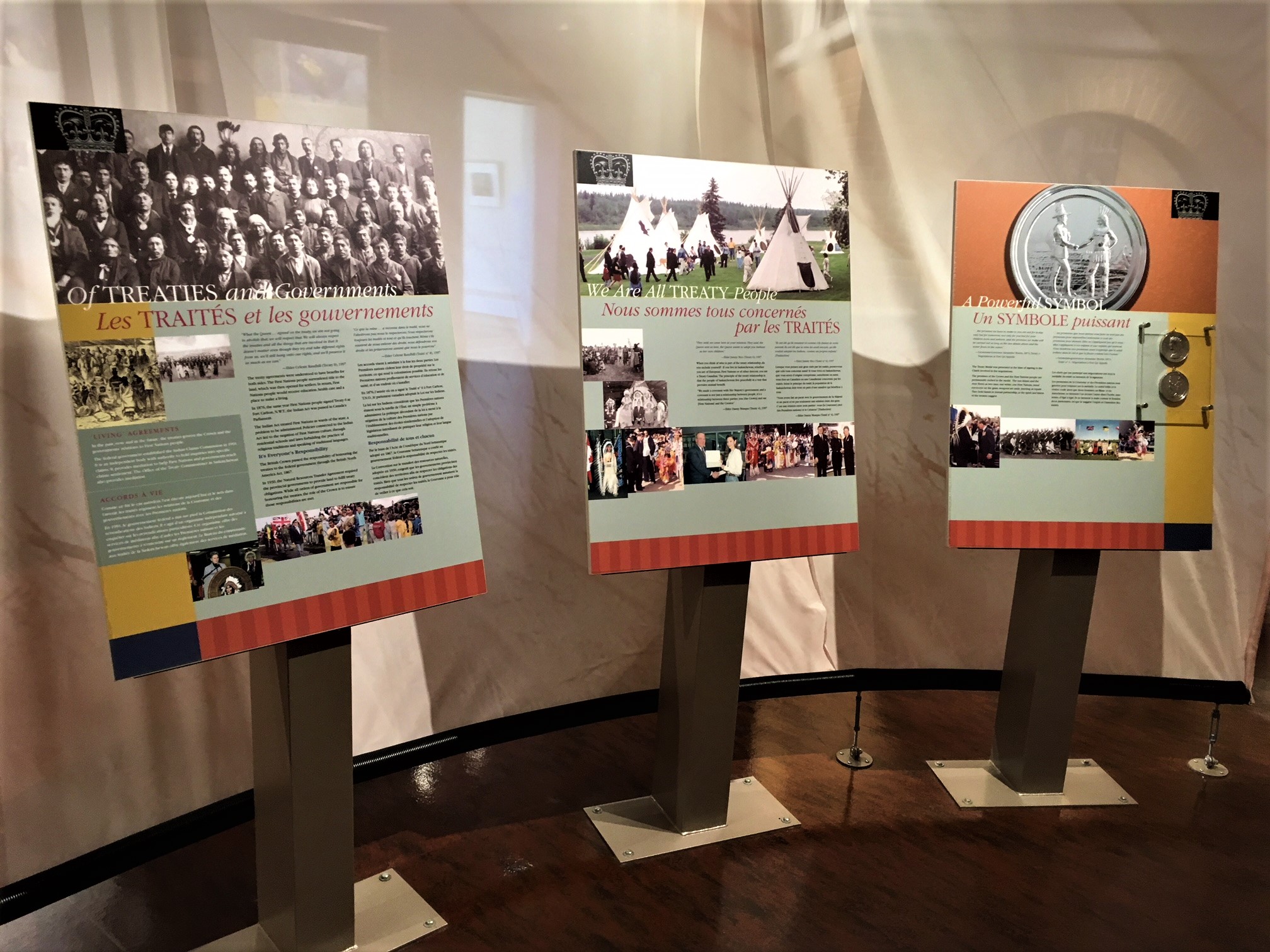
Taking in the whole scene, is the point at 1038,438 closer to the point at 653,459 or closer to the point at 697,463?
the point at 697,463

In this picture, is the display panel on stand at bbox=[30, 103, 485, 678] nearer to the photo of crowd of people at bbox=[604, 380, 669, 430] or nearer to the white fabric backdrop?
the photo of crowd of people at bbox=[604, 380, 669, 430]

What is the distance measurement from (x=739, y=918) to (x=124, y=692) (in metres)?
1.52

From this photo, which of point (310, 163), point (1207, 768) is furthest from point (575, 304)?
point (1207, 768)

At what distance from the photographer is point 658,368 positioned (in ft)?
6.47

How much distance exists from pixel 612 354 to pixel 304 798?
1.07m

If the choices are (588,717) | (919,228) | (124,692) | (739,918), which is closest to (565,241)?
(919,228)

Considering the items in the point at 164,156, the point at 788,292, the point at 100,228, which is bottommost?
the point at 788,292

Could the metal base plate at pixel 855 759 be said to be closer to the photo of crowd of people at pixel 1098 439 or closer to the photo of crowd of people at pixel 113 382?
the photo of crowd of people at pixel 1098 439

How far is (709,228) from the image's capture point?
2.02m

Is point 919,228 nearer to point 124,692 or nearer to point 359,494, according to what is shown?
point 359,494

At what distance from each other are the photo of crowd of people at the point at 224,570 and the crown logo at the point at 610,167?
1.02 m

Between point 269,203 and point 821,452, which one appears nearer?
point 269,203

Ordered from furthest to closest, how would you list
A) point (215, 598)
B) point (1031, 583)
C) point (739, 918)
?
point (1031, 583) < point (739, 918) < point (215, 598)

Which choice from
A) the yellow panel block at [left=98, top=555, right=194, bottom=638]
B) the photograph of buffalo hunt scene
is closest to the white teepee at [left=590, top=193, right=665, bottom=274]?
the photograph of buffalo hunt scene
